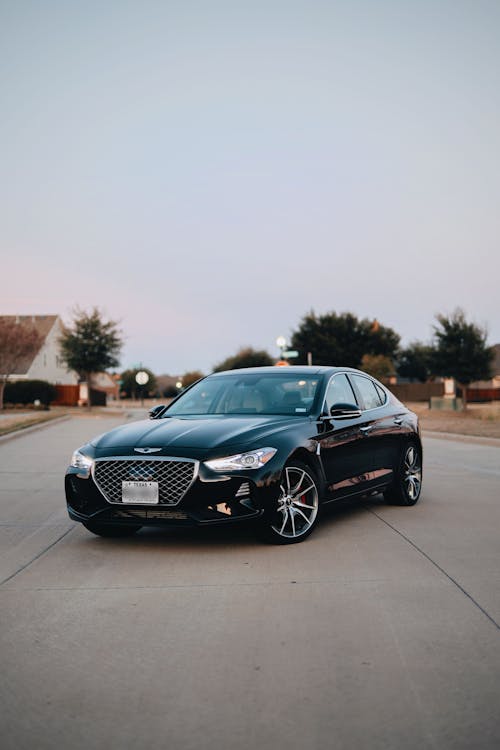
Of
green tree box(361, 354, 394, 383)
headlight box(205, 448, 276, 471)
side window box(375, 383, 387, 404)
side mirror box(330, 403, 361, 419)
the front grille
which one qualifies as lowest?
the front grille

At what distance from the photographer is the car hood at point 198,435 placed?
713cm

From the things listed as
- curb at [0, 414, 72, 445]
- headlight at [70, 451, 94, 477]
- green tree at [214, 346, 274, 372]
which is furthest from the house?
headlight at [70, 451, 94, 477]

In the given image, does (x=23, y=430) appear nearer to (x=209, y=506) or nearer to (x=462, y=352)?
(x=209, y=506)

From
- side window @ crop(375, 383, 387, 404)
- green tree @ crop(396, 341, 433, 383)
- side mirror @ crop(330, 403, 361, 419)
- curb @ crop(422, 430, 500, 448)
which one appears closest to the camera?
side mirror @ crop(330, 403, 361, 419)

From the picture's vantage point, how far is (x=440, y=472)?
13.6m

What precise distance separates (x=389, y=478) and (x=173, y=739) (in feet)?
20.5

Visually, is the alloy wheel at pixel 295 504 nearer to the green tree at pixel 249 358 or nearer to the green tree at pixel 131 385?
the green tree at pixel 249 358

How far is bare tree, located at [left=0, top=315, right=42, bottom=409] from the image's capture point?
47312 millimetres

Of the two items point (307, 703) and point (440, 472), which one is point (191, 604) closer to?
point (307, 703)

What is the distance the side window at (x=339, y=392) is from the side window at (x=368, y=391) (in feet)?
0.82

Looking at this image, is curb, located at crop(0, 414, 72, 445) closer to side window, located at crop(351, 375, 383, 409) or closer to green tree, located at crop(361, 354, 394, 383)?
side window, located at crop(351, 375, 383, 409)

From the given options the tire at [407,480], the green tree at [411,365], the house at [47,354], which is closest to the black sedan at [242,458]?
the tire at [407,480]

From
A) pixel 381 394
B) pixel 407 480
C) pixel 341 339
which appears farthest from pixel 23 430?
pixel 341 339

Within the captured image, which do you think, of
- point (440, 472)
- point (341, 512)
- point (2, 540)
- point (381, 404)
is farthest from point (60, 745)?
point (440, 472)
